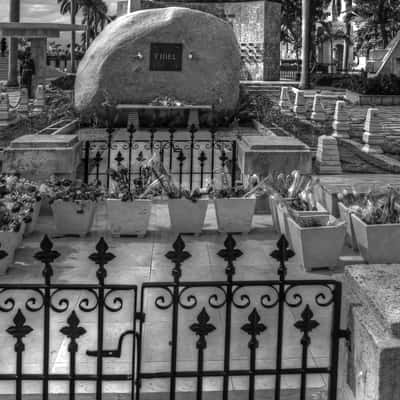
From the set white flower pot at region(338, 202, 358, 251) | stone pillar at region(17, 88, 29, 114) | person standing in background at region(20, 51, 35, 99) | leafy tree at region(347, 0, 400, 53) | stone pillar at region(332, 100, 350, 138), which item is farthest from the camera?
leafy tree at region(347, 0, 400, 53)

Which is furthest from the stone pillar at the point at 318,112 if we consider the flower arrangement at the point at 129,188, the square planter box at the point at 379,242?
the square planter box at the point at 379,242

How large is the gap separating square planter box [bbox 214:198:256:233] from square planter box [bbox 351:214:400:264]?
55.5 inches

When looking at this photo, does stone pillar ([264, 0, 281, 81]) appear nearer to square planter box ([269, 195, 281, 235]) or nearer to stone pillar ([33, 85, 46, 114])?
stone pillar ([33, 85, 46, 114])

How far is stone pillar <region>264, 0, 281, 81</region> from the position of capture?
3180cm

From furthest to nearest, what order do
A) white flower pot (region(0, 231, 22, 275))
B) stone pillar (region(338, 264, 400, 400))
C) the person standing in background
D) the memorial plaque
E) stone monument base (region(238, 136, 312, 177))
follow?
1. the person standing in background
2. the memorial plaque
3. stone monument base (region(238, 136, 312, 177))
4. white flower pot (region(0, 231, 22, 275))
5. stone pillar (region(338, 264, 400, 400))

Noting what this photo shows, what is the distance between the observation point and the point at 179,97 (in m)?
15.1

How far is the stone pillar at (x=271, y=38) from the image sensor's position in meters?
31.8

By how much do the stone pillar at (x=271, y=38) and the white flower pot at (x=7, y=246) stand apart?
27.2m

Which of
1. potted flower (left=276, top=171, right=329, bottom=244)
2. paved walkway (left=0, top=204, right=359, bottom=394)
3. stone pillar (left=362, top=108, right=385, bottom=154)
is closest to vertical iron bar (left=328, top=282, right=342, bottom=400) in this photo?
paved walkway (left=0, top=204, right=359, bottom=394)

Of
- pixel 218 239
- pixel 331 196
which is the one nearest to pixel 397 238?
pixel 331 196

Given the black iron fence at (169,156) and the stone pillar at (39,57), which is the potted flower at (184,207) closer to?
the black iron fence at (169,156)

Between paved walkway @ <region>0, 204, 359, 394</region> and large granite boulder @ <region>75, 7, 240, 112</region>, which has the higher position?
large granite boulder @ <region>75, 7, 240, 112</region>

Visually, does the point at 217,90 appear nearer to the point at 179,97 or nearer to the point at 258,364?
the point at 179,97

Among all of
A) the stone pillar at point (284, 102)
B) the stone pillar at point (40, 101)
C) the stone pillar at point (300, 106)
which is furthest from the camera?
the stone pillar at point (284, 102)
